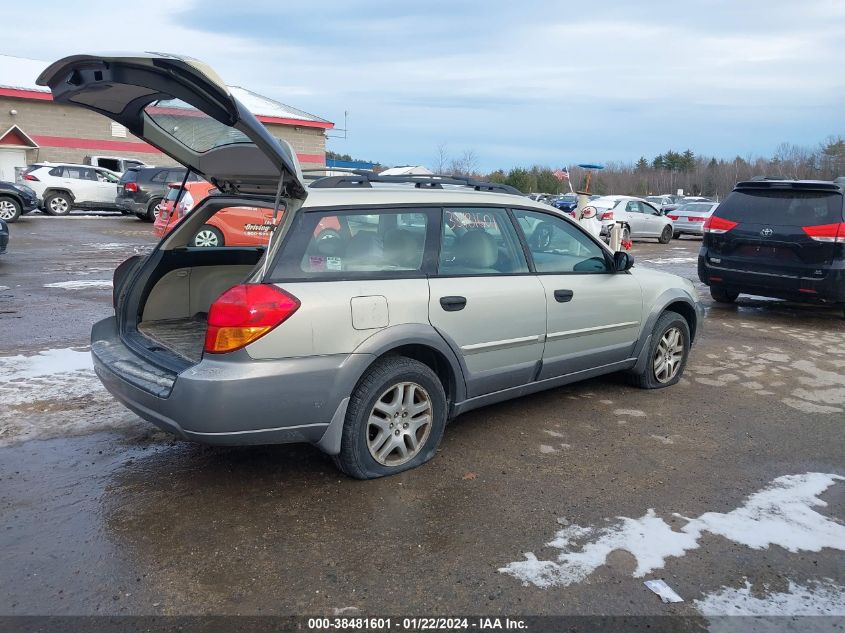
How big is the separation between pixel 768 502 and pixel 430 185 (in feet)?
8.86

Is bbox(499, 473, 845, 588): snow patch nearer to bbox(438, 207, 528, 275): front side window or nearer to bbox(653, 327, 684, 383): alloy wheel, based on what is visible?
bbox(438, 207, 528, 275): front side window

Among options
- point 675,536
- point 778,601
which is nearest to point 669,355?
point 675,536

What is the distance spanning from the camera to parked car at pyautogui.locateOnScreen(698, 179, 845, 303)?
8.35m

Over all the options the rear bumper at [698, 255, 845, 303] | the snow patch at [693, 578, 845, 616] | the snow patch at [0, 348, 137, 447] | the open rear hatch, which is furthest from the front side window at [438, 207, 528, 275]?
the rear bumper at [698, 255, 845, 303]

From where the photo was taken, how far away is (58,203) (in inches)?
914

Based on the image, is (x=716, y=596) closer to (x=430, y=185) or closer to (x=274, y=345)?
(x=274, y=345)

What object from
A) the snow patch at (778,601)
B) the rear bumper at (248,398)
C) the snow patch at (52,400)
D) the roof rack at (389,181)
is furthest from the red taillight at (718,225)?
the snow patch at (52,400)

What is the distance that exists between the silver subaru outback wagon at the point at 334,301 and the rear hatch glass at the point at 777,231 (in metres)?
4.17

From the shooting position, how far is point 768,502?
12.6 feet

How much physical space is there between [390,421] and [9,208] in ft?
60.6

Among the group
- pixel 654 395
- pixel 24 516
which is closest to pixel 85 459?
pixel 24 516

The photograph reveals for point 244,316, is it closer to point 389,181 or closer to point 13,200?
point 389,181

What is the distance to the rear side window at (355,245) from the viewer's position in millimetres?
3668

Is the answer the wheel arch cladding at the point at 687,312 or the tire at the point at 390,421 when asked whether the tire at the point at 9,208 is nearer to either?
the wheel arch cladding at the point at 687,312
